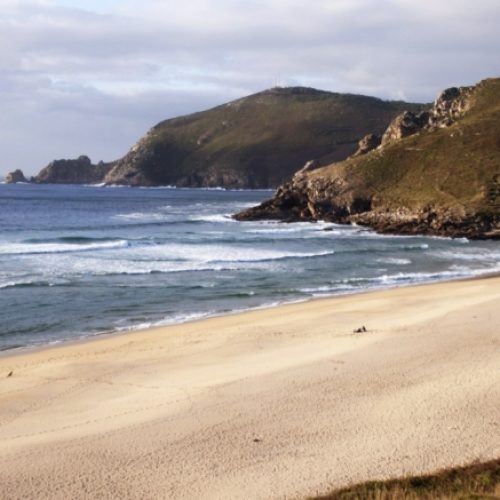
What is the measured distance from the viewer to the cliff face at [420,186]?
57.1 m

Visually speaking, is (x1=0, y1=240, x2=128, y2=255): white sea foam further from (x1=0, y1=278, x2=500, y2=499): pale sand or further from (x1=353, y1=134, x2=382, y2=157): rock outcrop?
(x1=353, y1=134, x2=382, y2=157): rock outcrop

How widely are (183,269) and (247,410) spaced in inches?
883

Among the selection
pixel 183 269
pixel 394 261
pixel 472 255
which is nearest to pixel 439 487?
pixel 183 269

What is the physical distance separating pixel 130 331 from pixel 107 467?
1160 centimetres

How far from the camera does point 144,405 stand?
13.9 m

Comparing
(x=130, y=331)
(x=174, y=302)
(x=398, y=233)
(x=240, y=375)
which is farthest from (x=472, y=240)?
(x=240, y=375)

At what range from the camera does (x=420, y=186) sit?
64.2m

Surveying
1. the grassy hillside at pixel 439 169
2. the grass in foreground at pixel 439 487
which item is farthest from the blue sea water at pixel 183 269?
the grass in foreground at pixel 439 487

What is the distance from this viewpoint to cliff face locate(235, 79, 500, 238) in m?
57.1

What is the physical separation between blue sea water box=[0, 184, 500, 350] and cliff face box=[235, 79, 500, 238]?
4499 millimetres

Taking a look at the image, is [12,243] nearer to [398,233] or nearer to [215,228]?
[215,228]

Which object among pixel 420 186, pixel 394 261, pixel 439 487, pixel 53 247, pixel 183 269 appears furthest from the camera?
pixel 420 186

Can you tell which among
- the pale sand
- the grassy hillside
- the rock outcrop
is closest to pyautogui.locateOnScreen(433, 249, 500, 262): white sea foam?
the grassy hillside

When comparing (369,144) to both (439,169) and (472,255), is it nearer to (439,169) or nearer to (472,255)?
(439,169)
